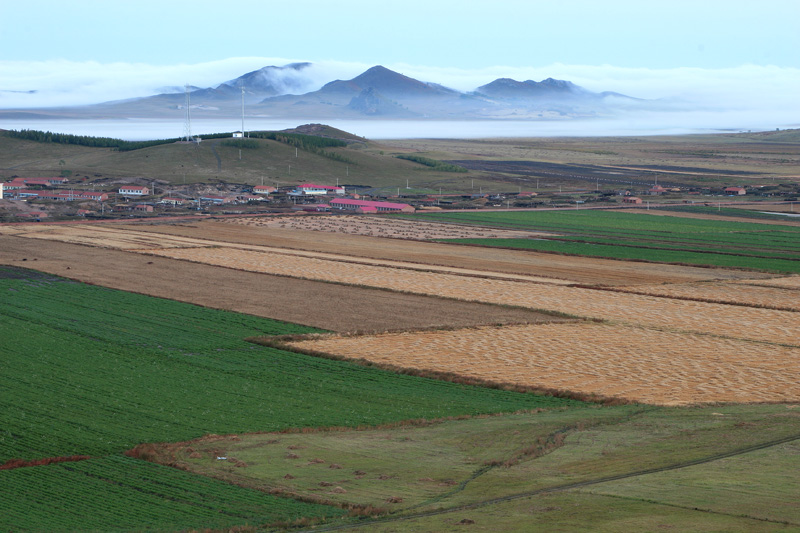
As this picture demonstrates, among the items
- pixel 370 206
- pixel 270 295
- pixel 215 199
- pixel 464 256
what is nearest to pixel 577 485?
pixel 270 295

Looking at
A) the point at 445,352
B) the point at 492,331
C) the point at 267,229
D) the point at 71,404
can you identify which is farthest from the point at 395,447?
the point at 267,229

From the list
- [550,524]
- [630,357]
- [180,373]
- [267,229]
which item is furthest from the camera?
[267,229]

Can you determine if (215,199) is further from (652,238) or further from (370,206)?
(652,238)

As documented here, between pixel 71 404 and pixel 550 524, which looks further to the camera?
pixel 71 404

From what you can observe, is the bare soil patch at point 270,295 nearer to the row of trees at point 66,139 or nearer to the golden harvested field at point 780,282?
the golden harvested field at point 780,282

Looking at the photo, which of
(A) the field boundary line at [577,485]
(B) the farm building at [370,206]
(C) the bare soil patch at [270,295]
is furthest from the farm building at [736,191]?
(A) the field boundary line at [577,485]

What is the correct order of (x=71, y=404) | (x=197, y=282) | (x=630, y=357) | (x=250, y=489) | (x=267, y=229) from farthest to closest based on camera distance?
1. (x=267, y=229)
2. (x=197, y=282)
3. (x=630, y=357)
4. (x=71, y=404)
5. (x=250, y=489)

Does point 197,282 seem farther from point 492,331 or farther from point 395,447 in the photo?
point 395,447
